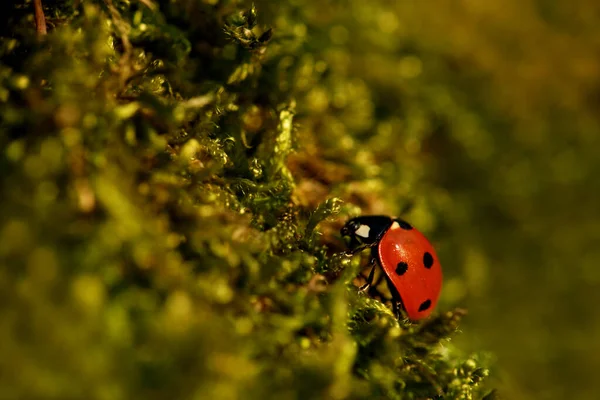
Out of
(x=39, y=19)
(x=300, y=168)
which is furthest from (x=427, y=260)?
(x=39, y=19)

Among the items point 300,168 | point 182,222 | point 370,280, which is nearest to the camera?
point 182,222

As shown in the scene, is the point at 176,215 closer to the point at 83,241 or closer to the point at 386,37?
the point at 83,241

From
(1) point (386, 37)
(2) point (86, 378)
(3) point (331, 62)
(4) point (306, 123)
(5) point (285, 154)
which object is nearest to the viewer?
(2) point (86, 378)

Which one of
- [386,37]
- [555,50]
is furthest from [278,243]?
[555,50]

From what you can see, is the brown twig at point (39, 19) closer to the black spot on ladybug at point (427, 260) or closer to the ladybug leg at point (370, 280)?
the ladybug leg at point (370, 280)

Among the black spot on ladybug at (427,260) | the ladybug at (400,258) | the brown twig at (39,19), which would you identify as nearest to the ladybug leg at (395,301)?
the ladybug at (400,258)

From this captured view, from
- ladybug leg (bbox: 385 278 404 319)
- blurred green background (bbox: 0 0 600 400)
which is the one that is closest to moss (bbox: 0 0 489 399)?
blurred green background (bbox: 0 0 600 400)

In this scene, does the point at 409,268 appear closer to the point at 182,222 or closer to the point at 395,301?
the point at 395,301
